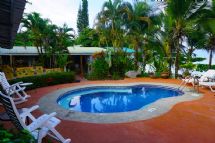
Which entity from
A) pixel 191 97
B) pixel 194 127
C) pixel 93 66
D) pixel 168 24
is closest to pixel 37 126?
pixel 194 127

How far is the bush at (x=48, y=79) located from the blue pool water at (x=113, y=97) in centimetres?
244

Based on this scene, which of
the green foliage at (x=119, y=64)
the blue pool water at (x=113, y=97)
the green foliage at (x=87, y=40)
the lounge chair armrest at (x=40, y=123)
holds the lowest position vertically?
the blue pool water at (x=113, y=97)

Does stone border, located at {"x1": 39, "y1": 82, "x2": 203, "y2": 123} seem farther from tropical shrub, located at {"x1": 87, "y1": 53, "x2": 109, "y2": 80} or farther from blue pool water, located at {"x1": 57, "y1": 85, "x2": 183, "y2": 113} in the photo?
tropical shrub, located at {"x1": 87, "y1": 53, "x2": 109, "y2": 80}

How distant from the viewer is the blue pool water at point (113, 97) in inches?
461

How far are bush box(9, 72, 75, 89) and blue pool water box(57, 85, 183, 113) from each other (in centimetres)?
244

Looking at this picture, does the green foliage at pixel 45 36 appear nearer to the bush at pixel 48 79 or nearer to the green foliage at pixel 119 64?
the bush at pixel 48 79

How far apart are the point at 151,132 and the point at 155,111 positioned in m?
2.10

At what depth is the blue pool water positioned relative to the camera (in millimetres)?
11703

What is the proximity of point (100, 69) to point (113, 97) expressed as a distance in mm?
4853

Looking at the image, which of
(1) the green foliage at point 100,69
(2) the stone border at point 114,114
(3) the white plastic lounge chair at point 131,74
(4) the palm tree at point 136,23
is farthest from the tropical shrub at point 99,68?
(2) the stone border at point 114,114

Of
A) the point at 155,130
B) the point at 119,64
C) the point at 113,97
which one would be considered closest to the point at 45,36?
the point at 119,64

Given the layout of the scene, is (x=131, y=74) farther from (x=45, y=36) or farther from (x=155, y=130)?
(x=155, y=130)

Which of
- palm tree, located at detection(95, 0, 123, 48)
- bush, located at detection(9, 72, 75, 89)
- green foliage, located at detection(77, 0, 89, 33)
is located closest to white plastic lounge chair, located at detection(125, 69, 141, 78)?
palm tree, located at detection(95, 0, 123, 48)

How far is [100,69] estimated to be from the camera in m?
18.3
